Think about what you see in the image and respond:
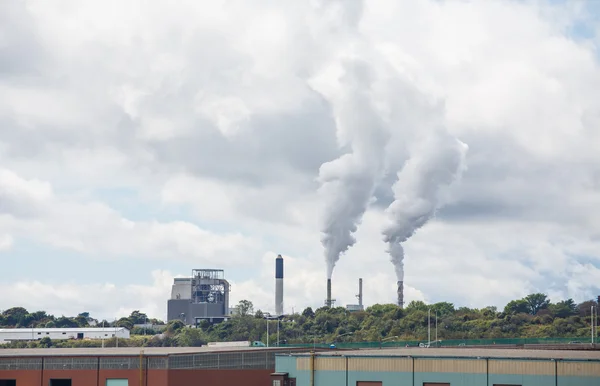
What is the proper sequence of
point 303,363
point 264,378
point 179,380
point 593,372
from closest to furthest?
point 593,372, point 303,363, point 179,380, point 264,378

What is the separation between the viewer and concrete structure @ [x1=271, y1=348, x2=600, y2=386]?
263ft

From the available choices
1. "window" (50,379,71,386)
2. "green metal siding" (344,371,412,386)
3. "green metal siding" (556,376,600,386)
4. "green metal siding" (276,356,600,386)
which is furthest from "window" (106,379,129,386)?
"green metal siding" (556,376,600,386)

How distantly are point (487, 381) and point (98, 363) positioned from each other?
41.9 m

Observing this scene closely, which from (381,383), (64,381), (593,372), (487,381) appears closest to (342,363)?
(381,383)

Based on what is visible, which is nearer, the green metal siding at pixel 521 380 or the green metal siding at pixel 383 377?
the green metal siding at pixel 521 380

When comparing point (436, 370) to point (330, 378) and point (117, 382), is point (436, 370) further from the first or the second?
point (117, 382)

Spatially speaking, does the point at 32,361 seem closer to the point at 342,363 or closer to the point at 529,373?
the point at 342,363

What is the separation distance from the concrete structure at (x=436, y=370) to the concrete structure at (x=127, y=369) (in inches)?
437

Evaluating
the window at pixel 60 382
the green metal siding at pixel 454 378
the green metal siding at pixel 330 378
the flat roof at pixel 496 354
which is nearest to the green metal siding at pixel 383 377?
the green metal siding at pixel 330 378

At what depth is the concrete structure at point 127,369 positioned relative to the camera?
9975 cm

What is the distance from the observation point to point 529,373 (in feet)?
267

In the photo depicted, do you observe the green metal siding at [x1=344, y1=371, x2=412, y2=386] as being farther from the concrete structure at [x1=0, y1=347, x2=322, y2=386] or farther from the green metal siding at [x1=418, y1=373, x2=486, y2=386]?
the concrete structure at [x1=0, y1=347, x2=322, y2=386]

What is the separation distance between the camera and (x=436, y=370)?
280 feet

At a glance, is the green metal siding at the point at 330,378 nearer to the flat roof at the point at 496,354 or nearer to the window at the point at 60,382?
the flat roof at the point at 496,354
